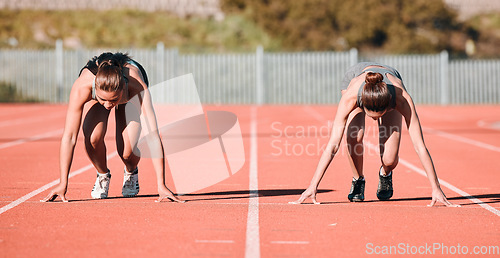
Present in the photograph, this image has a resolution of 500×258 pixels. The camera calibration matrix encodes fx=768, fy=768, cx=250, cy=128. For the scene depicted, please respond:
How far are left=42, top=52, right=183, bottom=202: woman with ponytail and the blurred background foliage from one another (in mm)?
29536

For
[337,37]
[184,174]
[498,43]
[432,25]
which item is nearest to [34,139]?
[184,174]

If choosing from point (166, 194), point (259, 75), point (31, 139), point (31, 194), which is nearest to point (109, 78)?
point (166, 194)

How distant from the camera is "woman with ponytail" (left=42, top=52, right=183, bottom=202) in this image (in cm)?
692

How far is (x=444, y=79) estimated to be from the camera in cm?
3356

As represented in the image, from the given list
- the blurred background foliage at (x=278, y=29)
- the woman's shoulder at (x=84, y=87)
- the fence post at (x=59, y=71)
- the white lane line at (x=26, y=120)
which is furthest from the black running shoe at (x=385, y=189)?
the blurred background foliage at (x=278, y=29)

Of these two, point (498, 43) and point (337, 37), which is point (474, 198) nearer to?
point (337, 37)

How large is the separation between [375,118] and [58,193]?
315cm

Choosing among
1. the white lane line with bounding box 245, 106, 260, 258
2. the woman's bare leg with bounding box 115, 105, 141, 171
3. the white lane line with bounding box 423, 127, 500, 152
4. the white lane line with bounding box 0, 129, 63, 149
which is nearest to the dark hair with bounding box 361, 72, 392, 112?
the white lane line with bounding box 245, 106, 260, 258

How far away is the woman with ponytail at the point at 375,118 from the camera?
695 cm

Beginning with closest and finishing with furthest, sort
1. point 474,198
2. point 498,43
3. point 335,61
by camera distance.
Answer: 1. point 474,198
2. point 335,61
3. point 498,43

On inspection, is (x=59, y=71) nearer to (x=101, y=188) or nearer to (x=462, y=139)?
(x=462, y=139)

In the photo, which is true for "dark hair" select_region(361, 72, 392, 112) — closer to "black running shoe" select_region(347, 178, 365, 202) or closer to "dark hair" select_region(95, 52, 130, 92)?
"black running shoe" select_region(347, 178, 365, 202)

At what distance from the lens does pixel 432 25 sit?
4009 cm

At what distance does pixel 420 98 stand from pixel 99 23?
1768 cm
